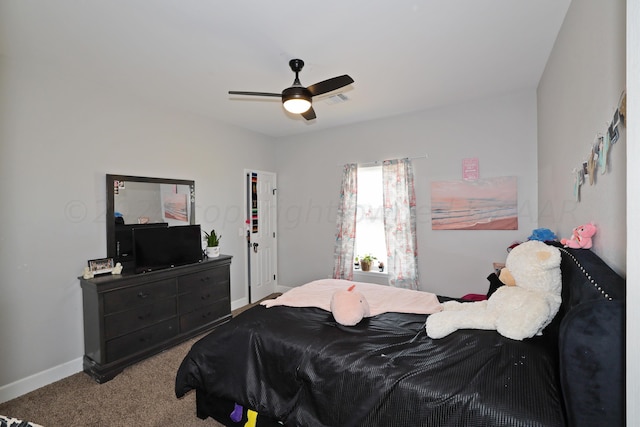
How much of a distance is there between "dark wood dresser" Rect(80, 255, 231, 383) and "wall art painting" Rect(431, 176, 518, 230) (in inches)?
115

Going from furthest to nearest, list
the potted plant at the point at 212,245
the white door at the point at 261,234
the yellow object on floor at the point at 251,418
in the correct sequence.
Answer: the white door at the point at 261,234, the potted plant at the point at 212,245, the yellow object on floor at the point at 251,418

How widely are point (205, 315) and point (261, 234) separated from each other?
1.68 m

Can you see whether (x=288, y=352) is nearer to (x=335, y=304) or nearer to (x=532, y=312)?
(x=335, y=304)

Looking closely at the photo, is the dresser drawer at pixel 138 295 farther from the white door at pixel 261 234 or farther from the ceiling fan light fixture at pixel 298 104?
the ceiling fan light fixture at pixel 298 104

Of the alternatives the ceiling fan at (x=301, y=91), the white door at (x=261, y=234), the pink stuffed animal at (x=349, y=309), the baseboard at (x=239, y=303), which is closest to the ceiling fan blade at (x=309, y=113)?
the ceiling fan at (x=301, y=91)

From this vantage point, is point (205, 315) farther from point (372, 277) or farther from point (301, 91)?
point (301, 91)

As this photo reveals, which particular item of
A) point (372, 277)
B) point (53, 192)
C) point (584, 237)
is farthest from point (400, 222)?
point (53, 192)

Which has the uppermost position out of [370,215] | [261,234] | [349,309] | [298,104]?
[298,104]

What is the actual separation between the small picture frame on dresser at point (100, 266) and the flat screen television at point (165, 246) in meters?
0.25

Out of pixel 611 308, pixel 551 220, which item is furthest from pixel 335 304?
pixel 551 220

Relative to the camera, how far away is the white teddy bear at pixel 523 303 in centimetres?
143

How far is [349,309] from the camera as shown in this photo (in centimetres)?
198

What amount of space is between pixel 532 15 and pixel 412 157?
2045 mm

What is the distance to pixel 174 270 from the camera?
314 centimetres
